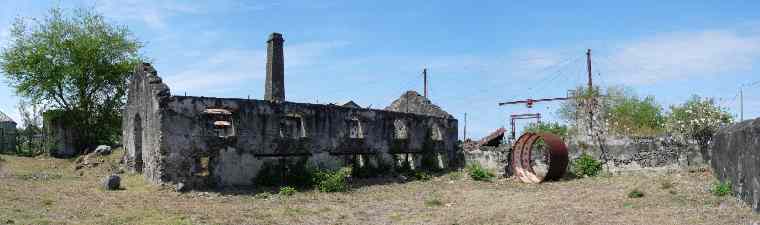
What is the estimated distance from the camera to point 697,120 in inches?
711

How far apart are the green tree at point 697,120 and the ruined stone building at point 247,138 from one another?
8417mm

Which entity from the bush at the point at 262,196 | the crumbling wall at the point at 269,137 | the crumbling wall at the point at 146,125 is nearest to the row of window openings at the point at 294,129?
the crumbling wall at the point at 269,137

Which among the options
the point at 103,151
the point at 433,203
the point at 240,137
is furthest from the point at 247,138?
the point at 103,151

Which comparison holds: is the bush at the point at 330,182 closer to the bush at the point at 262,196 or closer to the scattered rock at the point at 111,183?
the bush at the point at 262,196

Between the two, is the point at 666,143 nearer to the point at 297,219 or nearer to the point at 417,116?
the point at 417,116

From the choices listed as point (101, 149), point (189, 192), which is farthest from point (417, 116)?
point (101, 149)

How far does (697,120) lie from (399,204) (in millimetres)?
10848

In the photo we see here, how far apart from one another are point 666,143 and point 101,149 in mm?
21244

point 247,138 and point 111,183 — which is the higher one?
point 247,138

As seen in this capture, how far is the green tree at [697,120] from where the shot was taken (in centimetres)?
1736

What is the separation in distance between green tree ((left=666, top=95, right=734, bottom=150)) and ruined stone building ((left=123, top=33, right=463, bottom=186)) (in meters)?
8.42

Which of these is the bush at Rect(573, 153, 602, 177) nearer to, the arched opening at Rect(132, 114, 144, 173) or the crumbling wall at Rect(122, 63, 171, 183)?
the crumbling wall at Rect(122, 63, 171, 183)

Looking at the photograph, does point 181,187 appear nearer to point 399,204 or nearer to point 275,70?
point 399,204

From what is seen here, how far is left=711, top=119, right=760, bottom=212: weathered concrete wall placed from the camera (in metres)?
8.28
